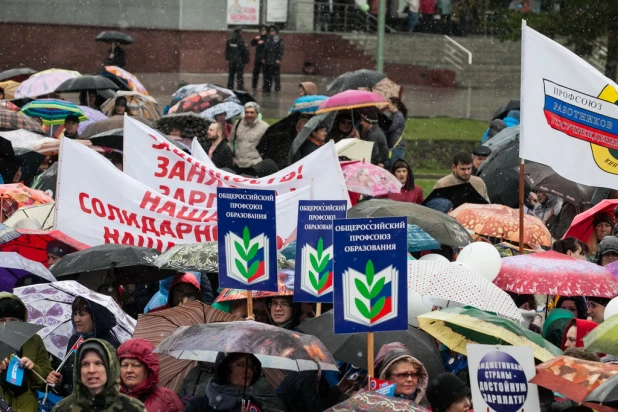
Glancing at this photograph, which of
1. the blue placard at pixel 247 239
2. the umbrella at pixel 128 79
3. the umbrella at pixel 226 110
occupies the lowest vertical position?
the umbrella at pixel 128 79

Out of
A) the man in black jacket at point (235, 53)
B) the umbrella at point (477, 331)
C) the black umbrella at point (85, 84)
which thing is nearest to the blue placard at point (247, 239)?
the umbrella at point (477, 331)

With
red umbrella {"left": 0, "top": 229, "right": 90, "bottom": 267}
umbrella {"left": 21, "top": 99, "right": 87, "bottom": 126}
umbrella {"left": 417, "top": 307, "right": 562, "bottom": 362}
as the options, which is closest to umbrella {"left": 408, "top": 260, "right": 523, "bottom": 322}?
umbrella {"left": 417, "top": 307, "right": 562, "bottom": 362}

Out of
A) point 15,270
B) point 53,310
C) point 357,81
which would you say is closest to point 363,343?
point 53,310

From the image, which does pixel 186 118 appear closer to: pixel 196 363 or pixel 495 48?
pixel 196 363

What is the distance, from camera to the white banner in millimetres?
9906

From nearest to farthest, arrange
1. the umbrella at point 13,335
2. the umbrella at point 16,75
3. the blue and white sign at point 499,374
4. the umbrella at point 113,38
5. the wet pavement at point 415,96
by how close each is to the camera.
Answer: the blue and white sign at point 499,374
the umbrella at point 13,335
the umbrella at point 16,75
the umbrella at point 113,38
the wet pavement at point 415,96

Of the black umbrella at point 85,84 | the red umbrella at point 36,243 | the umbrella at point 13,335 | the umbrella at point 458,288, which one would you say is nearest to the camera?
the umbrella at point 13,335

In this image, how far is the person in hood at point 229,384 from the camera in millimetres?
7195

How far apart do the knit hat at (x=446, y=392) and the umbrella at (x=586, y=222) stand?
4.71m

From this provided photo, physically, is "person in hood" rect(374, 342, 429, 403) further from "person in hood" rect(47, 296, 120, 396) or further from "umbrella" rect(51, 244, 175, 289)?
"umbrella" rect(51, 244, 175, 289)

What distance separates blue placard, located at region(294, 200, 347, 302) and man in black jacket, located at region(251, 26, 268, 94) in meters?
21.0

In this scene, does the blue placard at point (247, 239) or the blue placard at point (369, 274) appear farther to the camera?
the blue placard at point (247, 239)

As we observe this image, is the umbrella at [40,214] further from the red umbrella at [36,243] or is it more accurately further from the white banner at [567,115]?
the white banner at [567,115]

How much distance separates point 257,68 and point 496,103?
5106mm
